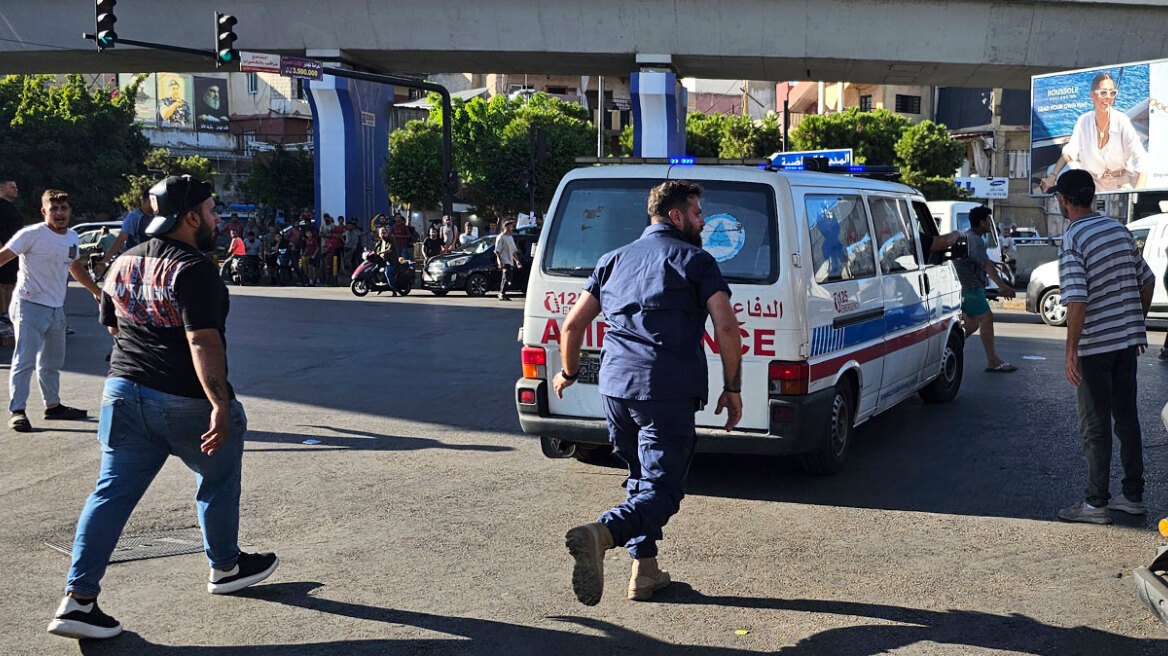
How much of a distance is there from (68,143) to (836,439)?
4451 cm

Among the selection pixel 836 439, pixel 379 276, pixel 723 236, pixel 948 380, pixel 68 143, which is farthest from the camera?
pixel 68 143

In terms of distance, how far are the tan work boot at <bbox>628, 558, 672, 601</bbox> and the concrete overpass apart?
78.2ft

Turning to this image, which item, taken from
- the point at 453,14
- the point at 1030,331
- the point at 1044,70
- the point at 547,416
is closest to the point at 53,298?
the point at 547,416

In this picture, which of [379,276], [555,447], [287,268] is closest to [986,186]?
[287,268]

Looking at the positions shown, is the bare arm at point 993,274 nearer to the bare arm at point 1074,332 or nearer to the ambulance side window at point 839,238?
the ambulance side window at point 839,238

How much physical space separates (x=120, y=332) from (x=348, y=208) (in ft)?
93.7

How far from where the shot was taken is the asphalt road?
4.45 meters

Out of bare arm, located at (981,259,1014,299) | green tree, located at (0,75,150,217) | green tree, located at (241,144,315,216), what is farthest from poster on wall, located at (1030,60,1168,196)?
green tree, located at (241,144,315,216)

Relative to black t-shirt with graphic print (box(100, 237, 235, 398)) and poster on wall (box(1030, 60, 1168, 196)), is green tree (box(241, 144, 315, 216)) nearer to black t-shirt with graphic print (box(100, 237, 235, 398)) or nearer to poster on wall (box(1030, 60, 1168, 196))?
poster on wall (box(1030, 60, 1168, 196))

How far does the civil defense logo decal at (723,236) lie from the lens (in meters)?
6.67

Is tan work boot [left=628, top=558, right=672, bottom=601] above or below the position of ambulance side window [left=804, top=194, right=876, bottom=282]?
below

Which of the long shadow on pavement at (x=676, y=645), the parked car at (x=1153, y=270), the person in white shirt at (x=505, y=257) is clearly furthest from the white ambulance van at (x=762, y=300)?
the person in white shirt at (x=505, y=257)

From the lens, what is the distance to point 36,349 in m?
8.84

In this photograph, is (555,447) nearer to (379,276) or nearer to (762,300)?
(762,300)
